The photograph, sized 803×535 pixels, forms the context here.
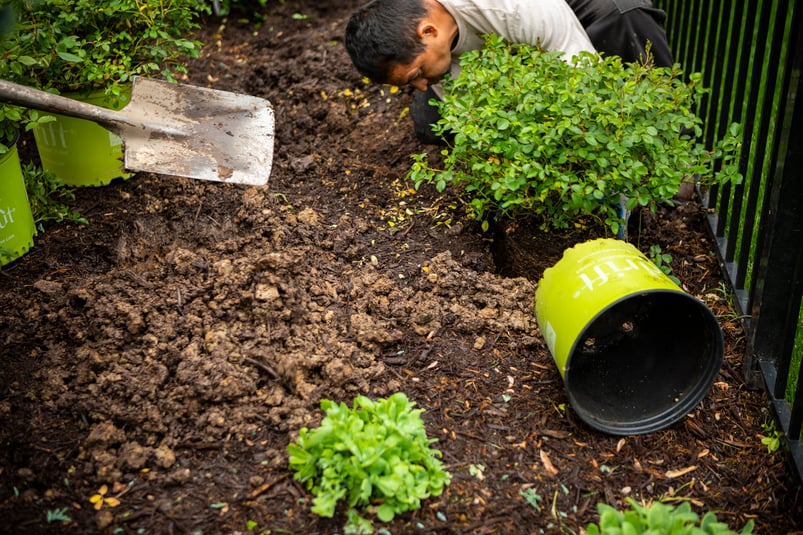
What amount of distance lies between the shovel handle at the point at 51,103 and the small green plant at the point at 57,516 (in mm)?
1562

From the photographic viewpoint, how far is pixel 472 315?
116 inches

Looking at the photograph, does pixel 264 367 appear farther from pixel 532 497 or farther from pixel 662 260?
pixel 662 260

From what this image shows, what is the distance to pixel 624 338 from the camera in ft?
9.32

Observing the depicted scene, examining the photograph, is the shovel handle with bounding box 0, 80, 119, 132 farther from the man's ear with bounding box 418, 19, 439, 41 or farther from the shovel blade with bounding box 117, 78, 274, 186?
the man's ear with bounding box 418, 19, 439, 41

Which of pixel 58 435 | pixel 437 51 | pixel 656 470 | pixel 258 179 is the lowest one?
pixel 656 470

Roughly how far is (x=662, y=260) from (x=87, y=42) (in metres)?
2.64

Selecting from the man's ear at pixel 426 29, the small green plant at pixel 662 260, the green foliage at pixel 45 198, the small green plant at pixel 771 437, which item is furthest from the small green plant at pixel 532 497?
the green foliage at pixel 45 198

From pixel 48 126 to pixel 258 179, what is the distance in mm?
1025

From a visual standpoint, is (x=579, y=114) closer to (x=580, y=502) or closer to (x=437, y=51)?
(x=437, y=51)

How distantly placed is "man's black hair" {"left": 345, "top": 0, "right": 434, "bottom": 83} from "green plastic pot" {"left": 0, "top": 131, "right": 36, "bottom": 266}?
1.52 m

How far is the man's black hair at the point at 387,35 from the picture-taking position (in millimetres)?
3367

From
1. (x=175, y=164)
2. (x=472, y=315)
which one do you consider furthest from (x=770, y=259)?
(x=175, y=164)

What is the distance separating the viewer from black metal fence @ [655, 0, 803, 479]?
2449 mm

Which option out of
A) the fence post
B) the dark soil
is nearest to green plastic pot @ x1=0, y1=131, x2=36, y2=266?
the dark soil
